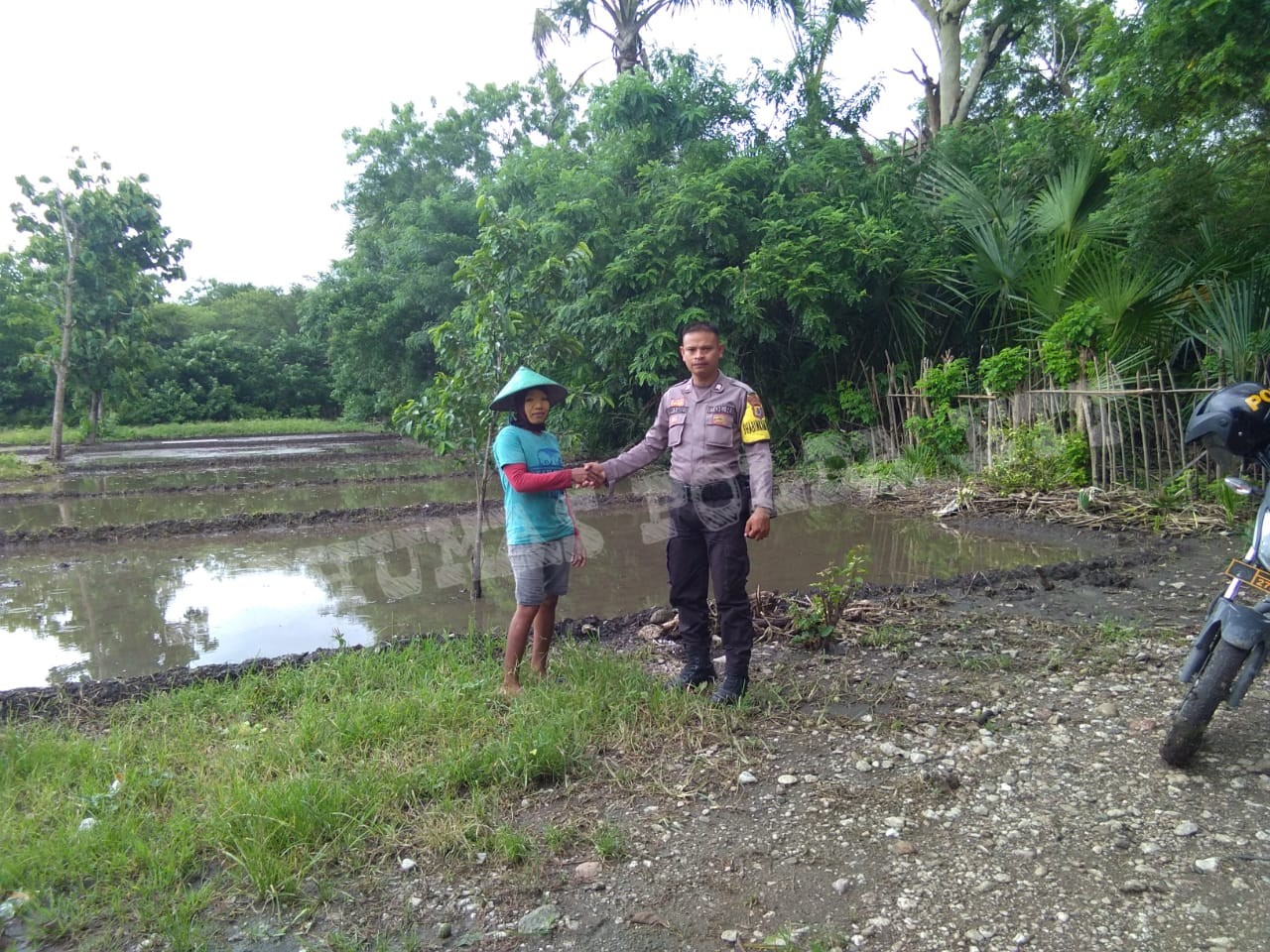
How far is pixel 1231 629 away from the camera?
283 cm

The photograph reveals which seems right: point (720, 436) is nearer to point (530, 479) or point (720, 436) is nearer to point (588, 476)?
point (588, 476)

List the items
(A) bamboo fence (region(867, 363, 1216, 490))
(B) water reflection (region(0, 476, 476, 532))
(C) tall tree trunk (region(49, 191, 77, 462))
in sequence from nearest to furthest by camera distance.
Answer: (A) bamboo fence (region(867, 363, 1216, 490))
(B) water reflection (region(0, 476, 476, 532))
(C) tall tree trunk (region(49, 191, 77, 462))

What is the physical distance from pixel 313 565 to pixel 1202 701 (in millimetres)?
7743

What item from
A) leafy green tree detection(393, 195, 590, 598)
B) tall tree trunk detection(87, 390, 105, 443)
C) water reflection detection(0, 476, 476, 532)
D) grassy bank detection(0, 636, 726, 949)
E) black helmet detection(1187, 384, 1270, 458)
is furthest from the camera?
tall tree trunk detection(87, 390, 105, 443)

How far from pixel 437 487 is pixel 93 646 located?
8622 millimetres

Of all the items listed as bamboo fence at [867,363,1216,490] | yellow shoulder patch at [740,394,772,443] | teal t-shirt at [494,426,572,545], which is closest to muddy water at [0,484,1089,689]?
teal t-shirt at [494,426,572,545]

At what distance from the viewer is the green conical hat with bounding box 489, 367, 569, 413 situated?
3973 mm

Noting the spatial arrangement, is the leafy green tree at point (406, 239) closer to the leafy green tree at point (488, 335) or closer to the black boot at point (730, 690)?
the leafy green tree at point (488, 335)

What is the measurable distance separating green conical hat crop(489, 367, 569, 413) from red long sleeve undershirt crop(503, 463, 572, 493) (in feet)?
1.13

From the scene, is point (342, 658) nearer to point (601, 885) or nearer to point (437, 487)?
point (601, 885)

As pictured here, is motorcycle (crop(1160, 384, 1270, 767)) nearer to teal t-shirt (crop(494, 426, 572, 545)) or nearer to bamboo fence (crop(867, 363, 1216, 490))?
teal t-shirt (crop(494, 426, 572, 545))

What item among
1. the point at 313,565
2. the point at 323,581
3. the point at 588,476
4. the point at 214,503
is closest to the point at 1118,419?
the point at 588,476

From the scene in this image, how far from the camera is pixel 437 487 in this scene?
14484 mm

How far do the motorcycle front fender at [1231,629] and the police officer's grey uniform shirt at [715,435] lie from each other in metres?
1.68
